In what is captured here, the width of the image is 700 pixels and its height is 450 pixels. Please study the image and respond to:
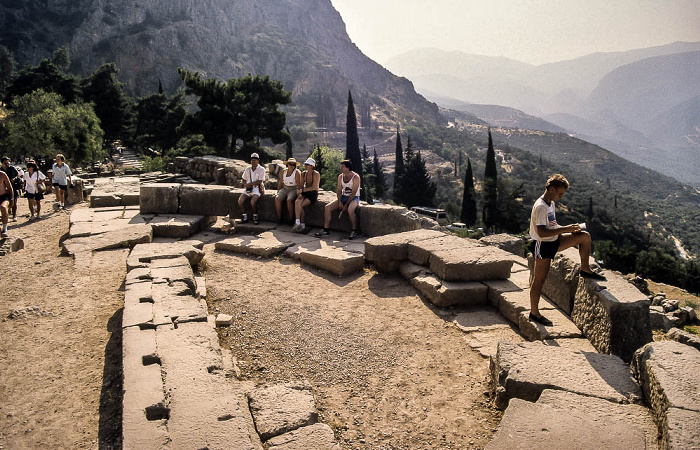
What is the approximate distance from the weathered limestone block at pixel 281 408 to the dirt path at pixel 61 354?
3.40ft

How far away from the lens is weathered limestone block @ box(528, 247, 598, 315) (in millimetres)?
5312

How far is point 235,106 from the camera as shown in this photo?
2909cm

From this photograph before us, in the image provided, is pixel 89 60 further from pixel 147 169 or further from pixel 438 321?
pixel 438 321

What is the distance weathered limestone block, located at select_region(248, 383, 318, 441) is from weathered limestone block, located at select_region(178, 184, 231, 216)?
6715mm

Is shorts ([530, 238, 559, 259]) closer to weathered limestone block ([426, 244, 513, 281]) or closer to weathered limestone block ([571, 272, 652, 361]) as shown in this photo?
weathered limestone block ([571, 272, 652, 361])

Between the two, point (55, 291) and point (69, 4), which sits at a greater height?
point (69, 4)

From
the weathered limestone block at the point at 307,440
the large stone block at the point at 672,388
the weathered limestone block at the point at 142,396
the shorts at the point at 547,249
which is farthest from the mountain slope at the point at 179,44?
the large stone block at the point at 672,388

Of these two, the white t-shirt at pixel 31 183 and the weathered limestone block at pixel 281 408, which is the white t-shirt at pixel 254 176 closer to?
the white t-shirt at pixel 31 183

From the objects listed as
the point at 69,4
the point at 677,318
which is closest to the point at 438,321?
the point at 677,318

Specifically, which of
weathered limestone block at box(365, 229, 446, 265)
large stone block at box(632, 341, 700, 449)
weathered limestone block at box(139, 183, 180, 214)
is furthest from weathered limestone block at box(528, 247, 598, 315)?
weathered limestone block at box(139, 183, 180, 214)

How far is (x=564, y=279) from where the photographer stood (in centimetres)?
548

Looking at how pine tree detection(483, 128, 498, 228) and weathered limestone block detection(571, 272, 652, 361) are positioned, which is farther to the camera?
pine tree detection(483, 128, 498, 228)

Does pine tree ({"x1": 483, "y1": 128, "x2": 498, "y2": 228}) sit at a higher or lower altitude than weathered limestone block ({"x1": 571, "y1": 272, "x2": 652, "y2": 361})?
lower

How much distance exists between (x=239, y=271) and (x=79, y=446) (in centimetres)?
414
